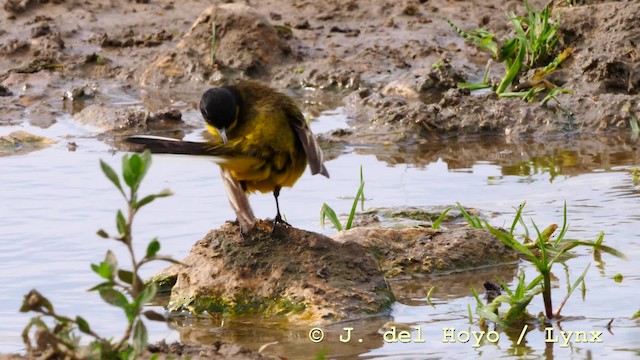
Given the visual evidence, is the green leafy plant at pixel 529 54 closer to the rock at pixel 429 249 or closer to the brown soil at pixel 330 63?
the brown soil at pixel 330 63

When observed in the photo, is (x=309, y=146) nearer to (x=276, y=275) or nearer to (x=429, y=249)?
(x=276, y=275)

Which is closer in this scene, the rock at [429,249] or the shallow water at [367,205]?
the shallow water at [367,205]

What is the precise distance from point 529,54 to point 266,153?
189 inches

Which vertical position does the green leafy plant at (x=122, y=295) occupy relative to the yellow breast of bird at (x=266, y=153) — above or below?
below

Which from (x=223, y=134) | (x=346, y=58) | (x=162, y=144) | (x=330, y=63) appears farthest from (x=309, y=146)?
(x=346, y=58)

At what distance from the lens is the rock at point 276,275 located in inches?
215

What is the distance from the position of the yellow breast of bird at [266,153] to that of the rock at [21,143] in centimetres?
383

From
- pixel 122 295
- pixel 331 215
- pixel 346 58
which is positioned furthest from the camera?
pixel 346 58

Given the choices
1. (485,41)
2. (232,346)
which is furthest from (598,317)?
(485,41)

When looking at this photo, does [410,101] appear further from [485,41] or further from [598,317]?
[598,317]

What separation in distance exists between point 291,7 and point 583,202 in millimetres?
5976

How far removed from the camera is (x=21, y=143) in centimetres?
916

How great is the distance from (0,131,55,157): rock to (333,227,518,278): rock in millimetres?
3673

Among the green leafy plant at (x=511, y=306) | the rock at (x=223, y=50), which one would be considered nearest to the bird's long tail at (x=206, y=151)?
the green leafy plant at (x=511, y=306)
